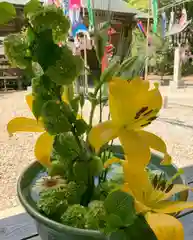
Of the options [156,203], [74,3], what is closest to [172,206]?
[156,203]

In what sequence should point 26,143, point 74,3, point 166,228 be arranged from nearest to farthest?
point 166,228, point 26,143, point 74,3

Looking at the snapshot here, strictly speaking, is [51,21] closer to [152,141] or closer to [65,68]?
[65,68]

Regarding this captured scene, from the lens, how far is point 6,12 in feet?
0.93

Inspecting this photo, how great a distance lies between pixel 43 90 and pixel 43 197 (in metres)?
0.11

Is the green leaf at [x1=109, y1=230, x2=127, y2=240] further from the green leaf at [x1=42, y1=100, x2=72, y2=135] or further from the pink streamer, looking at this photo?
the pink streamer

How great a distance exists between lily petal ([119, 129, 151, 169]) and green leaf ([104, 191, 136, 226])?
0.03 metres

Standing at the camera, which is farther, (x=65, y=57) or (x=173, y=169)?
(x=173, y=169)

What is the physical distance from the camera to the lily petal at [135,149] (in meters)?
0.29

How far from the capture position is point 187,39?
22.2 feet

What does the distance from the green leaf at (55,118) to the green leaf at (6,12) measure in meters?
0.09

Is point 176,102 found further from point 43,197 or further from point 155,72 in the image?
point 43,197

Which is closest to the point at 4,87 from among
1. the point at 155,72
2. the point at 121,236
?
the point at 155,72

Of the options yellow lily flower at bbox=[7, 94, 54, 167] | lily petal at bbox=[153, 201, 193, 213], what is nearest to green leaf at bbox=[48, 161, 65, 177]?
yellow lily flower at bbox=[7, 94, 54, 167]

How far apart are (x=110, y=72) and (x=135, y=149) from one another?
81 millimetres
